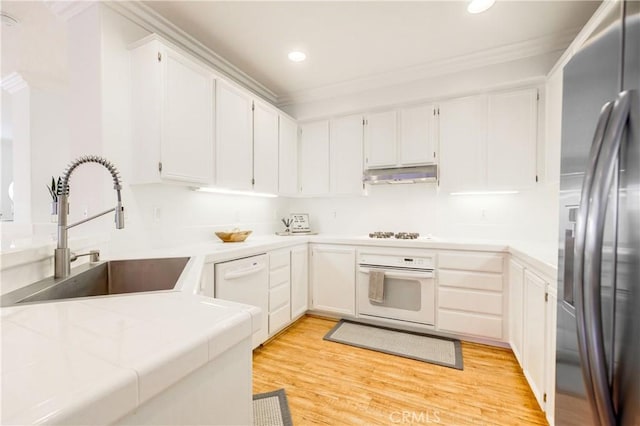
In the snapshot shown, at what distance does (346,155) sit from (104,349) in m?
3.14

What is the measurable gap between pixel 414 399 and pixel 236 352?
1686 mm

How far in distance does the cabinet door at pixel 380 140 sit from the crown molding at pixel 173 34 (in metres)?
1.50

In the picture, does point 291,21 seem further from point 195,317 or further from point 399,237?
point 195,317

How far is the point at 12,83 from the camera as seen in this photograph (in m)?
3.06

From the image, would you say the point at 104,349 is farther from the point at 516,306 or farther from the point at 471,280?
the point at 471,280

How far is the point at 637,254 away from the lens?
0.62m

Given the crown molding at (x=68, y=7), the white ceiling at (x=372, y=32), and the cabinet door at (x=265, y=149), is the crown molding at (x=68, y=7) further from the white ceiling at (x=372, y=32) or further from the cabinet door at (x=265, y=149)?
the cabinet door at (x=265, y=149)

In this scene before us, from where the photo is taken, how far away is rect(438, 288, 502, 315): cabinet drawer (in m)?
2.47

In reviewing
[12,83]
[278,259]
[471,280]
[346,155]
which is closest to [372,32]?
[346,155]

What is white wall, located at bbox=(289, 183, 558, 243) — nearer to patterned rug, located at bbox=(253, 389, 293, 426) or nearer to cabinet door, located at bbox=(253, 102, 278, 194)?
cabinet door, located at bbox=(253, 102, 278, 194)

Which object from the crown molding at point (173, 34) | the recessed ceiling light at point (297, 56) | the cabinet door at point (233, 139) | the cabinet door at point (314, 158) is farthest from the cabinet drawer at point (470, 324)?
the crown molding at point (173, 34)

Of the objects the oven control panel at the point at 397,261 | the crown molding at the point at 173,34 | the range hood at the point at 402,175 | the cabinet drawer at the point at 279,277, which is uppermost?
the crown molding at the point at 173,34

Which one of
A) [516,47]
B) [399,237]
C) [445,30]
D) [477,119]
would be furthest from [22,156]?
[516,47]

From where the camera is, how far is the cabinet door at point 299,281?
2.97 m
